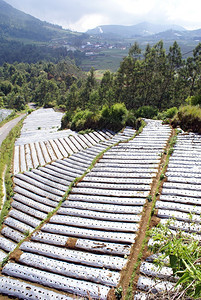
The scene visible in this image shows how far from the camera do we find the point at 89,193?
9.67 meters

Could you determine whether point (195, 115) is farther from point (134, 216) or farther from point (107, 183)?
point (134, 216)

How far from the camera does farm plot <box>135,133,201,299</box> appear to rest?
5414 millimetres

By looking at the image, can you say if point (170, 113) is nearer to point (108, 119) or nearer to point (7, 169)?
point (108, 119)

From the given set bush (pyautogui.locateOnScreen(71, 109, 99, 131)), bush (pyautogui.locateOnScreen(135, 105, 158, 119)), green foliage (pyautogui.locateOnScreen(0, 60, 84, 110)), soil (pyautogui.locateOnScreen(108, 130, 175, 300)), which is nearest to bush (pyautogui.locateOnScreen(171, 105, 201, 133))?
bush (pyautogui.locateOnScreen(135, 105, 158, 119))

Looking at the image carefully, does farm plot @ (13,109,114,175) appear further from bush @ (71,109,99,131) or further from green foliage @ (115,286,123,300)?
green foliage @ (115,286,123,300)

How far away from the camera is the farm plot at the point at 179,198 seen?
5.41m

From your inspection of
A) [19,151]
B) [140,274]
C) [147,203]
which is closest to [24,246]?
[140,274]

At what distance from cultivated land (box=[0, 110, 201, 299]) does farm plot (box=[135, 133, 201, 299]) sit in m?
0.03

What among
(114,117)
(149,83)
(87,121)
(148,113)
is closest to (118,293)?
(114,117)

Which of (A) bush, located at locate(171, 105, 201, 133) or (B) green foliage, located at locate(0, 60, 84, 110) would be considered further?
(B) green foliage, located at locate(0, 60, 84, 110)

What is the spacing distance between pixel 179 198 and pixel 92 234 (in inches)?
157

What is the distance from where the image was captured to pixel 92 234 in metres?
7.13

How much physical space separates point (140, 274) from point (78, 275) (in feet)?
6.04

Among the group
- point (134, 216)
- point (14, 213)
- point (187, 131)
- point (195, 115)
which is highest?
point (195, 115)
